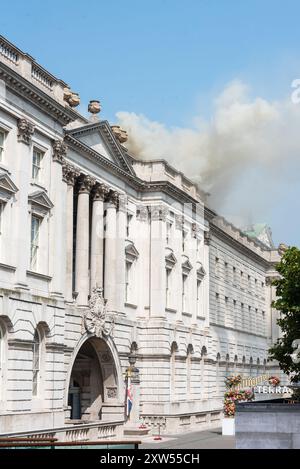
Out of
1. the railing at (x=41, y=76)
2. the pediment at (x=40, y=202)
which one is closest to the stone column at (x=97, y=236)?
the pediment at (x=40, y=202)

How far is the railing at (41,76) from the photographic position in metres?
40.3

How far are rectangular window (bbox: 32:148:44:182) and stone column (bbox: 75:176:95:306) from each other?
728 cm

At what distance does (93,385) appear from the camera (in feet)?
166

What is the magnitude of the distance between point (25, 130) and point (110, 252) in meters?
14.2

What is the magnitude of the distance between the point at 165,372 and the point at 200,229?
14.0 meters

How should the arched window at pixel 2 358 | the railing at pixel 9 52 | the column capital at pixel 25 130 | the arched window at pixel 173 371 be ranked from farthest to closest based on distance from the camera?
the arched window at pixel 173 371 → the column capital at pixel 25 130 → the railing at pixel 9 52 → the arched window at pixel 2 358

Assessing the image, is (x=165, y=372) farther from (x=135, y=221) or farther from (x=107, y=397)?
(x=135, y=221)

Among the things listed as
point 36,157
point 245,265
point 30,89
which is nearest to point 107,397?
point 36,157

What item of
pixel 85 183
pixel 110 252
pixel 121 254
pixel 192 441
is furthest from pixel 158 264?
pixel 192 441

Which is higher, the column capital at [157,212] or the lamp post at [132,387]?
the column capital at [157,212]

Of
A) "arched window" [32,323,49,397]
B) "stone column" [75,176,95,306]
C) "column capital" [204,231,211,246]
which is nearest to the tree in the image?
"stone column" [75,176,95,306]

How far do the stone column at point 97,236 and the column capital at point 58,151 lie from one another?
7.71 meters

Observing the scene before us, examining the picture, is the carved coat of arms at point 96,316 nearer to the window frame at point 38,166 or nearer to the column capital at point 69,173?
the column capital at point 69,173

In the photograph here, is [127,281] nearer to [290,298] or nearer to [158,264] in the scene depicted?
[158,264]
